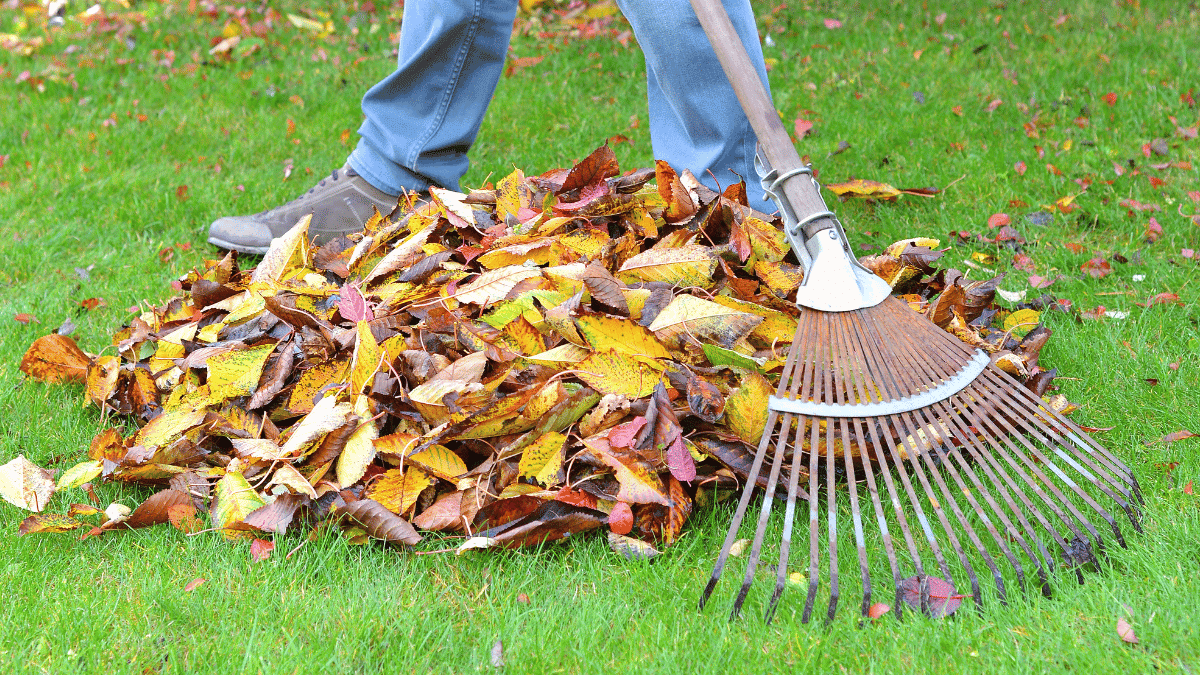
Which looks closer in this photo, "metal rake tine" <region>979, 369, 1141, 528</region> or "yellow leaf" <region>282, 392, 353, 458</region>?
"metal rake tine" <region>979, 369, 1141, 528</region>

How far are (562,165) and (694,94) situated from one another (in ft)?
4.14

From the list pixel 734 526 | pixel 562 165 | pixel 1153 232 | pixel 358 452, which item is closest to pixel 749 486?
pixel 734 526

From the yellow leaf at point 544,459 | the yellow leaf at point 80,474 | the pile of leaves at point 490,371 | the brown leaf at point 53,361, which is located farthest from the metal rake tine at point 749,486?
the brown leaf at point 53,361

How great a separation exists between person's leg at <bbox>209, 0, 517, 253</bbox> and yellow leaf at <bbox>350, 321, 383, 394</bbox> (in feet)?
3.13

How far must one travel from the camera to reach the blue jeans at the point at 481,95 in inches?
94.1

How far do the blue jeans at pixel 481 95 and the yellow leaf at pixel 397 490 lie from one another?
1.27m

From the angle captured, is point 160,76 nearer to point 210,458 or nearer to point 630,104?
point 630,104

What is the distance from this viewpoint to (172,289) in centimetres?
291

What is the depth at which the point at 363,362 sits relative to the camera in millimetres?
1906

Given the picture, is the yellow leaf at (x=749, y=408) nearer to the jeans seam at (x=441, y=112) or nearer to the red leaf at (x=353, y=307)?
the red leaf at (x=353, y=307)

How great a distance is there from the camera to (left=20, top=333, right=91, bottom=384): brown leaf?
236cm

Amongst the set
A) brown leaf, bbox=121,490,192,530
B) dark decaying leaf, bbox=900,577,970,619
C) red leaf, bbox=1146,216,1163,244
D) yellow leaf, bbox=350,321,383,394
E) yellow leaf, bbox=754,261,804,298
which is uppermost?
red leaf, bbox=1146,216,1163,244

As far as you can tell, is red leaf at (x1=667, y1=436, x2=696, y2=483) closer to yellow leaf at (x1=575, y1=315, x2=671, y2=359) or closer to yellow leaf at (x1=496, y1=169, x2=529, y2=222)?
yellow leaf at (x1=575, y1=315, x2=671, y2=359)

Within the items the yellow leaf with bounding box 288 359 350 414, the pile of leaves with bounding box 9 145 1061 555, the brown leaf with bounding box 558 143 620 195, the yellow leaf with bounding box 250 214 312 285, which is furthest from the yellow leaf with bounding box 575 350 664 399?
the yellow leaf with bounding box 250 214 312 285
